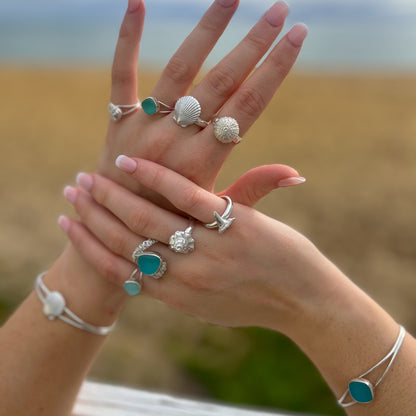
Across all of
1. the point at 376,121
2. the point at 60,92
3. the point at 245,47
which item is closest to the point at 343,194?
the point at 376,121

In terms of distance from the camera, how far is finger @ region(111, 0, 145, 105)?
3.79ft

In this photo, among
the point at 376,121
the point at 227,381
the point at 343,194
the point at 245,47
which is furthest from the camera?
the point at 376,121

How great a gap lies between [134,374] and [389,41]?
1360cm

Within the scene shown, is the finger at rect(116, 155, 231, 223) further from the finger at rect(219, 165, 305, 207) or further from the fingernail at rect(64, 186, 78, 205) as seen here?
the fingernail at rect(64, 186, 78, 205)

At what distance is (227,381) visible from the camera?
7.84 ft

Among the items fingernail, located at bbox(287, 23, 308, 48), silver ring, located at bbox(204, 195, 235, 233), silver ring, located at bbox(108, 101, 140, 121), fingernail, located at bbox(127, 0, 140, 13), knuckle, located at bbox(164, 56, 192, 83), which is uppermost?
fingernail, located at bbox(287, 23, 308, 48)

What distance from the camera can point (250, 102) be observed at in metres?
1.12

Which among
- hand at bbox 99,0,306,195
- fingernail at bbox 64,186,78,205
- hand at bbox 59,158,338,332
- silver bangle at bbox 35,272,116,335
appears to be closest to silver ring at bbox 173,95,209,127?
hand at bbox 99,0,306,195

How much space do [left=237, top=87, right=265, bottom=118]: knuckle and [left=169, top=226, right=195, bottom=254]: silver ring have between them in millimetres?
312

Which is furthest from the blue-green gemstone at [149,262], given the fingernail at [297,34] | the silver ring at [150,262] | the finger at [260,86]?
the fingernail at [297,34]

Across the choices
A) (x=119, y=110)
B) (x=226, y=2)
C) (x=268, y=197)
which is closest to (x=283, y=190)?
(x=268, y=197)

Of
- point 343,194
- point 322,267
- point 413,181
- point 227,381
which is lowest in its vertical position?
point 227,381

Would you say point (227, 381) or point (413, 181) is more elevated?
point (413, 181)

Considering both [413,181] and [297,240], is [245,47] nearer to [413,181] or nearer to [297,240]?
[297,240]
